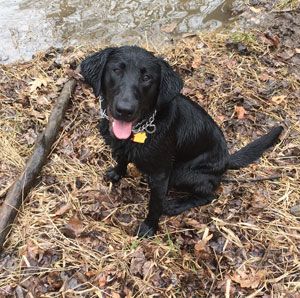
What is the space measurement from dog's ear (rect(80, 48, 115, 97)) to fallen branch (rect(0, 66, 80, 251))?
4.05 feet

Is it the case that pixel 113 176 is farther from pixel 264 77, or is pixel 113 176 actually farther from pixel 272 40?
pixel 272 40

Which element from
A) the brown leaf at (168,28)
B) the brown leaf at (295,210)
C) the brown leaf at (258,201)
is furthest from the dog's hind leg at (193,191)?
the brown leaf at (168,28)

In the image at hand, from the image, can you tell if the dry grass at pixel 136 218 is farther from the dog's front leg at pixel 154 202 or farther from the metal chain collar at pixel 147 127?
the metal chain collar at pixel 147 127

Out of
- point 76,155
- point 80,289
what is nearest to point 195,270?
point 80,289

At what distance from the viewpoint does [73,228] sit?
110 inches

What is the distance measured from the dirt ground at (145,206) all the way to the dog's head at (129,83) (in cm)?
115

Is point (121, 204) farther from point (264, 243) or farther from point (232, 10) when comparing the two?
point (232, 10)

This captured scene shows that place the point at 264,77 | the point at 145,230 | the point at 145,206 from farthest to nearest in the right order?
the point at 264,77 → the point at 145,206 → the point at 145,230

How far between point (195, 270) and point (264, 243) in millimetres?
775

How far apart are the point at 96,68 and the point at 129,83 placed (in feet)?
1.33

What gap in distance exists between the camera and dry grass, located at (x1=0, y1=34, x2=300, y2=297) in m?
2.52

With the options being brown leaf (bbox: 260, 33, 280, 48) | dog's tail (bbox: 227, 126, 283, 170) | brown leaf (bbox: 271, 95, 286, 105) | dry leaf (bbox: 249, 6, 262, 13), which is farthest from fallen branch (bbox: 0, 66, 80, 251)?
dry leaf (bbox: 249, 6, 262, 13)

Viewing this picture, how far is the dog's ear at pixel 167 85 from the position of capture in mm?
2422

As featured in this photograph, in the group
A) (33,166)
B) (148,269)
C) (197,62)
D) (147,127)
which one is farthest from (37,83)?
(148,269)
